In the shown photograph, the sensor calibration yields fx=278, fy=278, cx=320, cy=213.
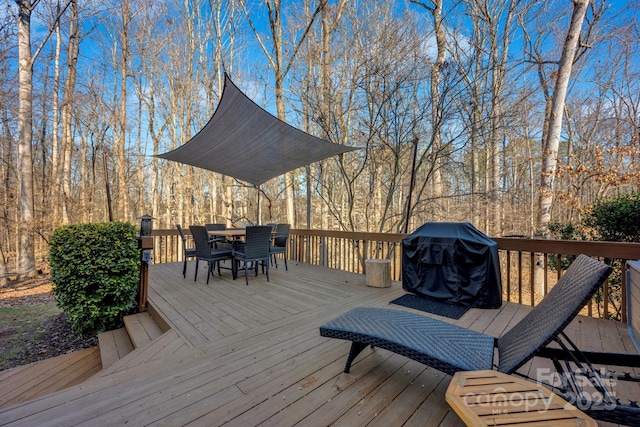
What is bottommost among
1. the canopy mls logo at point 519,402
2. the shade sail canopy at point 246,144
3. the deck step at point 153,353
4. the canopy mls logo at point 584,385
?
the deck step at point 153,353

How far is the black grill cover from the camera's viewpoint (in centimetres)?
314

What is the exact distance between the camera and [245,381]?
1804 millimetres

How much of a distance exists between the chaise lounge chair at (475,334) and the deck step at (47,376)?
7.85 feet

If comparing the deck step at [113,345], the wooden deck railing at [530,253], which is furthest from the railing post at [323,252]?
the deck step at [113,345]

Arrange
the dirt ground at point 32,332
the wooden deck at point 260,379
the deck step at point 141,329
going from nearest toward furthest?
the wooden deck at point 260,379, the deck step at point 141,329, the dirt ground at point 32,332

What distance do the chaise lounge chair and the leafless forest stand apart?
3.26m

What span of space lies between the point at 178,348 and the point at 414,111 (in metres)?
6.00

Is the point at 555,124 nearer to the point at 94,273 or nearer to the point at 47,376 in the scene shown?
the point at 94,273

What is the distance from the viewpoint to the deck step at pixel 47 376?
2254 mm

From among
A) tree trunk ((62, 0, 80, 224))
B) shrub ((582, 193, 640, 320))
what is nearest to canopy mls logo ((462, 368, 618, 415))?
shrub ((582, 193, 640, 320))

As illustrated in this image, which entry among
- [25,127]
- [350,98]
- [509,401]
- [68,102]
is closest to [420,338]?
[509,401]

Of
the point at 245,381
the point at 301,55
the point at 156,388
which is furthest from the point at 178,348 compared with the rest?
the point at 301,55

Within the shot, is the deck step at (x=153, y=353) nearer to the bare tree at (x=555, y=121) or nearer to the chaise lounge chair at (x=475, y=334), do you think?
the chaise lounge chair at (x=475, y=334)

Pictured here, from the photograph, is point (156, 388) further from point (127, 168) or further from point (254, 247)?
point (127, 168)
